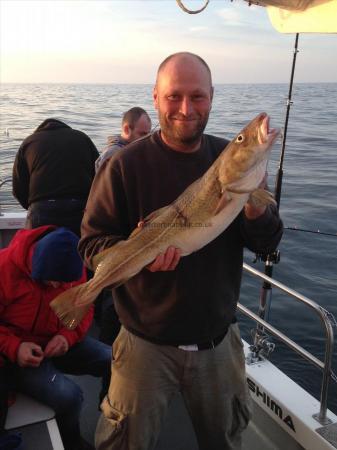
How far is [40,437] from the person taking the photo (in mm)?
2811

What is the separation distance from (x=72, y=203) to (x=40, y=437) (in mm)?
2485

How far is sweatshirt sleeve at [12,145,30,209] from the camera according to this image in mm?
4934

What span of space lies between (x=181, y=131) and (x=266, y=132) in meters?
0.48

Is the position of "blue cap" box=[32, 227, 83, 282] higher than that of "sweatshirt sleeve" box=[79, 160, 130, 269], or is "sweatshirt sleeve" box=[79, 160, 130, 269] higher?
"sweatshirt sleeve" box=[79, 160, 130, 269]

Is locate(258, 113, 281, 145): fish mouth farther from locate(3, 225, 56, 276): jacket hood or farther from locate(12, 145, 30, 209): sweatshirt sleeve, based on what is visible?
locate(12, 145, 30, 209): sweatshirt sleeve

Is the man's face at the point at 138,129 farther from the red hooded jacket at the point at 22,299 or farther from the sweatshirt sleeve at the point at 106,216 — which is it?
the sweatshirt sleeve at the point at 106,216

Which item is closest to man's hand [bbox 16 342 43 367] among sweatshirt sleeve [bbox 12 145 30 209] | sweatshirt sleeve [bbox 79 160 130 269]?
sweatshirt sleeve [bbox 79 160 130 269]

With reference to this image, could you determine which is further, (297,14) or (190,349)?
(297,14)

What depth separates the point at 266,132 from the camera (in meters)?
2.14

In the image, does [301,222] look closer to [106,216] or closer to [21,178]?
[21,178]

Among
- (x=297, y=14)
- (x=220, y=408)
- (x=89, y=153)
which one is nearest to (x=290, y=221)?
(x=89, y=153)

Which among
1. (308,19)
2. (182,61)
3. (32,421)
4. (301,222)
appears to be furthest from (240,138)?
(301,222)

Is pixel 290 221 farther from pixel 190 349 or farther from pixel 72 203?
pixel 190 349

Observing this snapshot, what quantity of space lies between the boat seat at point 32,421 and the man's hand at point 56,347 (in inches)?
12.0
